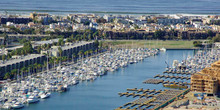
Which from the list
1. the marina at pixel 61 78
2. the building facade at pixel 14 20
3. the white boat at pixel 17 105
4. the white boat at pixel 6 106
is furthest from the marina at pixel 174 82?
the building facade at pixel 14 20

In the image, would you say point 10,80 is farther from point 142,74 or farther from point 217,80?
point 217,80

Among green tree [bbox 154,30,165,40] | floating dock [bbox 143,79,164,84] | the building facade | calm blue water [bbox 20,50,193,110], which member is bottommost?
calm blue water [bbox 20,50,193,110]

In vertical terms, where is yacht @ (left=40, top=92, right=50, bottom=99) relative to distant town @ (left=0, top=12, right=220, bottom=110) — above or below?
below

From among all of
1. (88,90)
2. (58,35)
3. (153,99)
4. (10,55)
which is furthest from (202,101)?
(58,35)

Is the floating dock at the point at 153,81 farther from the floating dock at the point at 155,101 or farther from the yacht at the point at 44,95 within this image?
the yacht at the point at 44,95

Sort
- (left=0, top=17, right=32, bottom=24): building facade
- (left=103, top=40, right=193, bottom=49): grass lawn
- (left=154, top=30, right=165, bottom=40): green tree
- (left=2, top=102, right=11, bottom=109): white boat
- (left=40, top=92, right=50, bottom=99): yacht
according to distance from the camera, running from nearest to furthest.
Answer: (left=2, top=102, right=11, bottom=109): white boat → (left=40, top=92, right=50, bottom=99): yacht → (left=103, top=40, right=193, bottom=49): grass lawn → (left=154, top=30, right=165, bottom=40): green tree → (left=0, top=17, right=32, bottom=24): building facade

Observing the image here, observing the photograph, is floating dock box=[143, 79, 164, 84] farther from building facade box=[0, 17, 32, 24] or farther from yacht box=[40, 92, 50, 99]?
building facade box=[0, 17, 32, 24]

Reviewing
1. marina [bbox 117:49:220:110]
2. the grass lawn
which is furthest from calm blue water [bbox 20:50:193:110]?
the grass lawn

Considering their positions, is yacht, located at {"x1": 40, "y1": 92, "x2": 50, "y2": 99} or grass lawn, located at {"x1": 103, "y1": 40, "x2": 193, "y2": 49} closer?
yacht, located at {"x1": 40, "y1": 92, "x2": 50, "y2": 99}

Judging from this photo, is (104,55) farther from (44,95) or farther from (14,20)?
(14,20)
